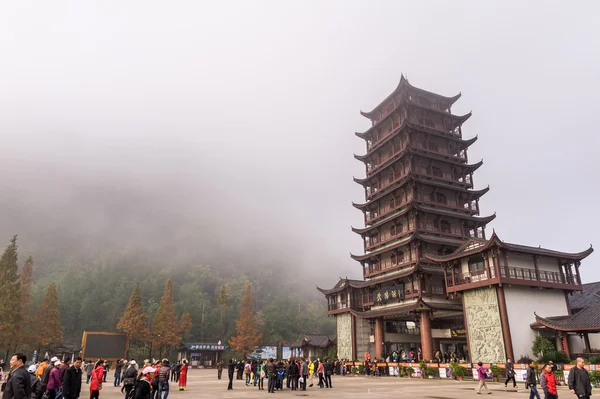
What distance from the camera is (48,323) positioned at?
55469mm

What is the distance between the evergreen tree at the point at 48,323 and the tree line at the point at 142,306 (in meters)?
0.12

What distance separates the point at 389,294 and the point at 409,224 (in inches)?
286

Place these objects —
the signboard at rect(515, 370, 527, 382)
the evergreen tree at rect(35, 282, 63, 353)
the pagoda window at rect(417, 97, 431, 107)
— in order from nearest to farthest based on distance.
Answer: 1. the signboard at rect(515, 370, 527, 382)
2. the pagoda window at rect(417, 97, 431, 107)
3. the evergreen tree at rect(35, 282, 63, 353)

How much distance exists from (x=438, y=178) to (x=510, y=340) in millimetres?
19532

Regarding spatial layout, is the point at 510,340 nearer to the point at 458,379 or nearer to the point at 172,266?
the point at 458,379

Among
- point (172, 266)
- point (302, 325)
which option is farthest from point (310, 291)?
point (302, 325)

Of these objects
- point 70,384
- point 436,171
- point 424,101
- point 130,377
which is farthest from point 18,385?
point 424,101

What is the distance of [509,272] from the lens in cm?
2880

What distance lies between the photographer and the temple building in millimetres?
29250

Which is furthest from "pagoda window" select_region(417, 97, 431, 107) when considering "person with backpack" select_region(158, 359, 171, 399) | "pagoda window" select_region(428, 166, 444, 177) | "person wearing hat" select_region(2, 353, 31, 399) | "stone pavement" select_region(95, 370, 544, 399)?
"person wearing hat" select_region(2, 353, 31, 399)

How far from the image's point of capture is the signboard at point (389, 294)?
3784 cm

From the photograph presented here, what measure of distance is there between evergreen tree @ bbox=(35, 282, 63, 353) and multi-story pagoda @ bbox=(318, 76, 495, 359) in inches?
1539

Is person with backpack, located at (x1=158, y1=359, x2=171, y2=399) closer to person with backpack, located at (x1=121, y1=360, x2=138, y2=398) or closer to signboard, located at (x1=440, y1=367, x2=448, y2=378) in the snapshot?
person with backpack, located at (x1=121, y1=360, x2=138, y2=398)

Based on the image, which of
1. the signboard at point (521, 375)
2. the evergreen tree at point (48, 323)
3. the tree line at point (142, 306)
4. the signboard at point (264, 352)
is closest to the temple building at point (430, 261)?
the signboard at point (521, 375)
